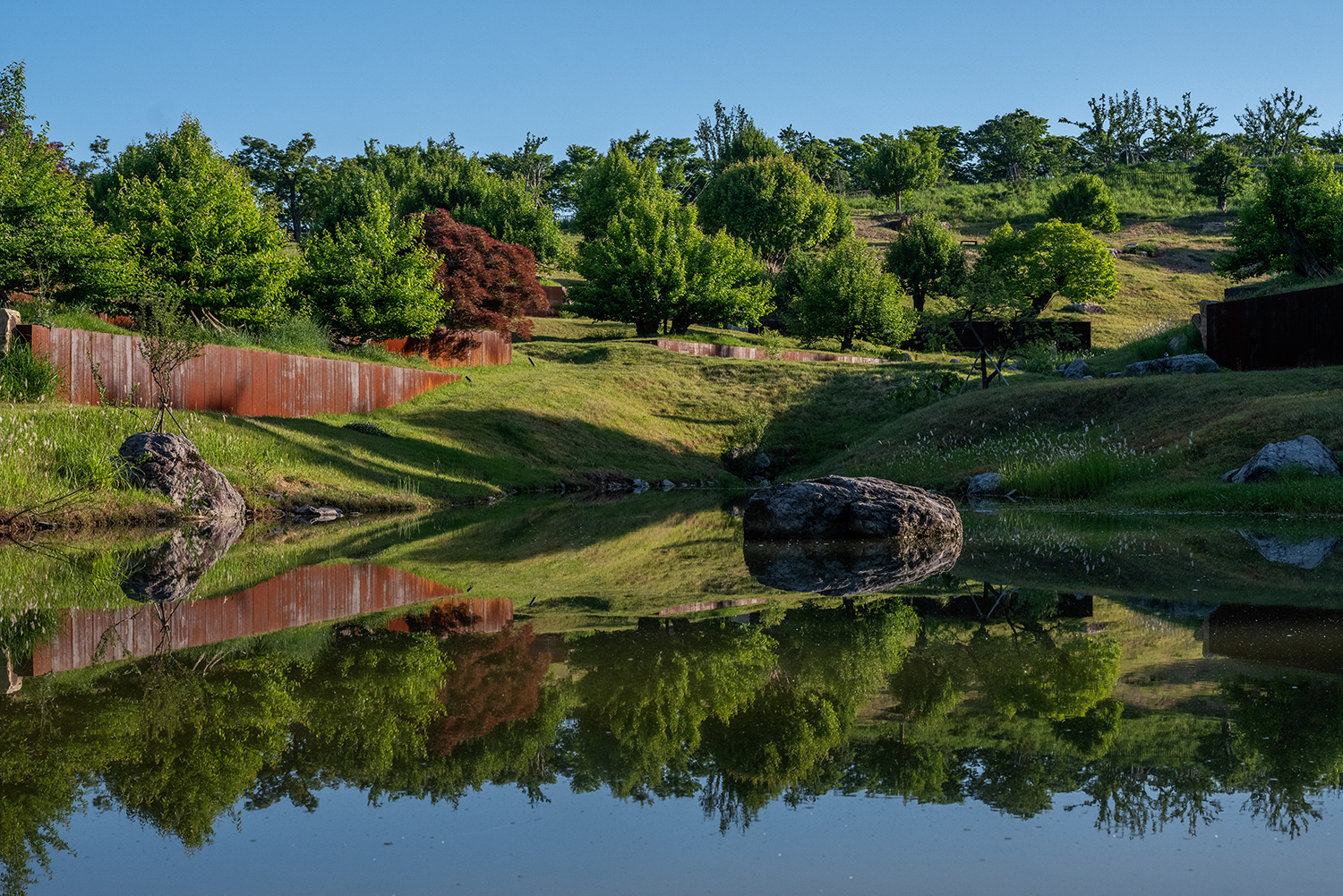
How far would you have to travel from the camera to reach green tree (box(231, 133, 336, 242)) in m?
84.8

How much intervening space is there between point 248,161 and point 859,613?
296 ft

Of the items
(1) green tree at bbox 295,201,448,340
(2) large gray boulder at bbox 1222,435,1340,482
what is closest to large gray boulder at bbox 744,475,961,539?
(2) large gray boulder at bbox 1222,435,1340,482

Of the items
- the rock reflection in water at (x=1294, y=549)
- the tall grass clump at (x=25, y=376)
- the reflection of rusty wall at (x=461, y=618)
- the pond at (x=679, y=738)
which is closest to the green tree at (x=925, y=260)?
the tall grass clump at (x=25, y=376)

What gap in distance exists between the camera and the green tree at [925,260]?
60812mm

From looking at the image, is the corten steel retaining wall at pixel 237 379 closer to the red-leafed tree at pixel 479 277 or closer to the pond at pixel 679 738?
the red-leafed tree at pixel 479 277

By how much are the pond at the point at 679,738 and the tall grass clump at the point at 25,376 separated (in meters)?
11.7

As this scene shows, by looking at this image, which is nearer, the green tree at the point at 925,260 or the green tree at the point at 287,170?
the green tree at the point at 925,260

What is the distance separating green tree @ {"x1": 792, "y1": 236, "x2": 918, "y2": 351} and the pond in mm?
41119

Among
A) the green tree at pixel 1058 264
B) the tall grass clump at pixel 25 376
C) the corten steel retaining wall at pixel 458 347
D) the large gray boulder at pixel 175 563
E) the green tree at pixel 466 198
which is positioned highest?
the green tree at pixel 466 198

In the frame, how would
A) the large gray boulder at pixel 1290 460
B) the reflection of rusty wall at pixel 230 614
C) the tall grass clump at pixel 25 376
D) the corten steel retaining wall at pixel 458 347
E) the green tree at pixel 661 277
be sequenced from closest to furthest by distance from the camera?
the reflection of rusty wall at pixel 230 614 < the large gray boulder at pixel 1290 460 < the tall grass clump at pixel 25 376 < the corten steel retaining wall at pixel 458 347 < the green tree at pixel 661 277

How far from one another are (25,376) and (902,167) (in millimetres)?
79488

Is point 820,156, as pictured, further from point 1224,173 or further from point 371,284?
point 371,284

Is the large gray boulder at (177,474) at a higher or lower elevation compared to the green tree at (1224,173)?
lower

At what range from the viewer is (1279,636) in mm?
6008
